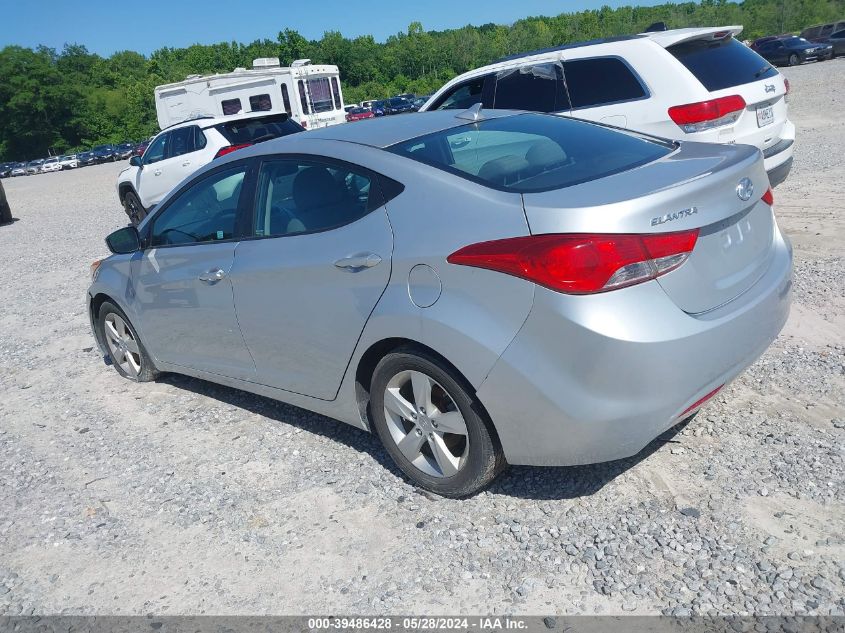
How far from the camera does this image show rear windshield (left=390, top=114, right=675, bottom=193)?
339cm

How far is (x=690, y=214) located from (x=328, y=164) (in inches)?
69.0

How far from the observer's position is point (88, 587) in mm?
3344

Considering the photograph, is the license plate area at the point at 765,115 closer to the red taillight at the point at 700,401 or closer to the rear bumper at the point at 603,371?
the rear bumper at the point at 603,371

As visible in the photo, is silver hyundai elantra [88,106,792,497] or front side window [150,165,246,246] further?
front side window [150,165,246,246]

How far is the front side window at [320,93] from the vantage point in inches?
990

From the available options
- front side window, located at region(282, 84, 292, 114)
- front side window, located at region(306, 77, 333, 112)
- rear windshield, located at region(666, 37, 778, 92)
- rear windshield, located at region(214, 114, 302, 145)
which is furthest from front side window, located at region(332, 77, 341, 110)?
rear windshield, located at region(666, 37, 778, 92)

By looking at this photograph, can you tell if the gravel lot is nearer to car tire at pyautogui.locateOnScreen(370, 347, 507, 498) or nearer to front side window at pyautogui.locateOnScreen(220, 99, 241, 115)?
car tire at pyautogui.locateOnScreen(370, 347, 507, 498)

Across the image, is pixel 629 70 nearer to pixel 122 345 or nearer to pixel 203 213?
pixel 203 213

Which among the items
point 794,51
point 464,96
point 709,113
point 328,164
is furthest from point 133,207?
point 794,51

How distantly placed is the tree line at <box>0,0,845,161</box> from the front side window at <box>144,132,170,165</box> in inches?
2413

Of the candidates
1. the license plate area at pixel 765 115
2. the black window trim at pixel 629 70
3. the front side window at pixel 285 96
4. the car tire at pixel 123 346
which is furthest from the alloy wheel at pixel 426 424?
the front side window at pixel 285 96

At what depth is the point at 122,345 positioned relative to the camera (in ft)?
18.7

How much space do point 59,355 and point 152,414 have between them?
6.87 feet

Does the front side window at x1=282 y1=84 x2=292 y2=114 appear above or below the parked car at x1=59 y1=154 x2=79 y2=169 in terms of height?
above
